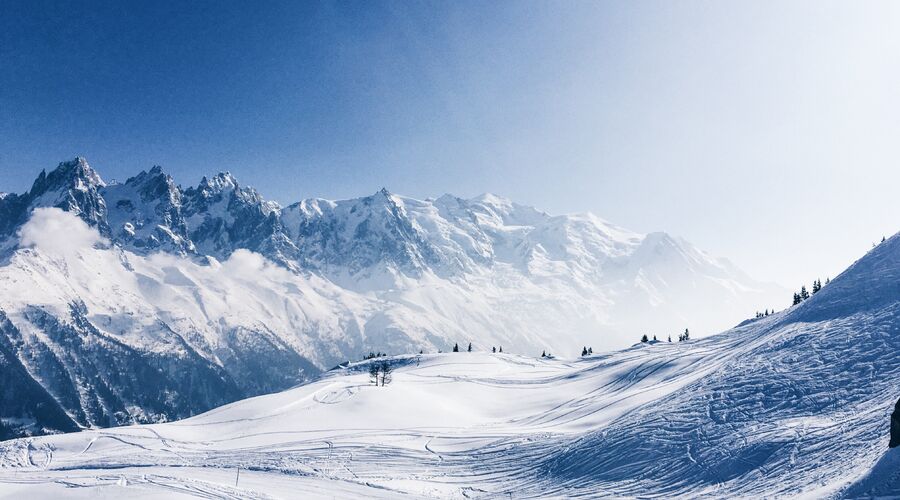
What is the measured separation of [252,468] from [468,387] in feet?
201

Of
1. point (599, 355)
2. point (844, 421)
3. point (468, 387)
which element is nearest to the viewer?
point (844, 421)

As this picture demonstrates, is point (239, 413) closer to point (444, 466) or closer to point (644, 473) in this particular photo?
point (444, 466)

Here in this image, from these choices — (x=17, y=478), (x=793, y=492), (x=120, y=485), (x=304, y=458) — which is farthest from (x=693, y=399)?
(x=17, y=478)

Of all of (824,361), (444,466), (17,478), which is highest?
(824,361)

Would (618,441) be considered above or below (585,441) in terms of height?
above

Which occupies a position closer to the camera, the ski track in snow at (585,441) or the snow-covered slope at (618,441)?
the snow-covered slope at (618,441)

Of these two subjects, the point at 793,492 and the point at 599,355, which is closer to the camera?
the point at 793,492

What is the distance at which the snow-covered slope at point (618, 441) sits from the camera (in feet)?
110

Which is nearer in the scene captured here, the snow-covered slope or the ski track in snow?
the snow-covered slope

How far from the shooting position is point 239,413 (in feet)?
293

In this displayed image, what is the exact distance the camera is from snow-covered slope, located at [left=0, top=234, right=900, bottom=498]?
110 feet

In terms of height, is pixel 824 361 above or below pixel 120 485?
above

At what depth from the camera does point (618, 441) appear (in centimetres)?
4409

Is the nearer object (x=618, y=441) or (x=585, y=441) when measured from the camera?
(x=618, y=441)
